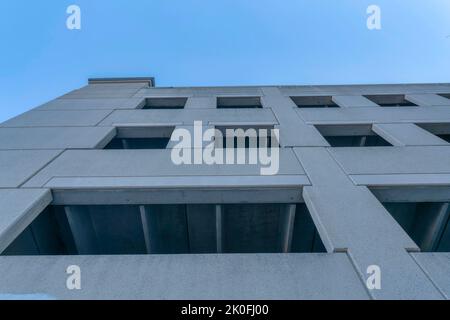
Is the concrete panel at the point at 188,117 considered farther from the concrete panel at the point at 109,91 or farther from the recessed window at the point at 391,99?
the recessed window at the point at 391,99

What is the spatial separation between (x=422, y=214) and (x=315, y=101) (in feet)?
21.4

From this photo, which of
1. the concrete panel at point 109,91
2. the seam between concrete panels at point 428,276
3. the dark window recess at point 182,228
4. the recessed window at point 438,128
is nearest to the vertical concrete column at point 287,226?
the dark window recess at point 182,228

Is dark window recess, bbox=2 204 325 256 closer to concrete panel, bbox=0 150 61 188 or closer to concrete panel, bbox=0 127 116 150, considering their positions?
concrete panel, bbox=0 150 61 188

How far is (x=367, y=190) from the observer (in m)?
4.05

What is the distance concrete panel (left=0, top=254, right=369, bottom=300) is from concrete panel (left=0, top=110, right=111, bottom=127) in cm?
505

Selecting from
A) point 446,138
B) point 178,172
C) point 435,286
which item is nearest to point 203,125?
point 178,172

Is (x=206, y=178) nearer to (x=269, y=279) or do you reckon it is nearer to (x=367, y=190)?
(x=269, y=279)

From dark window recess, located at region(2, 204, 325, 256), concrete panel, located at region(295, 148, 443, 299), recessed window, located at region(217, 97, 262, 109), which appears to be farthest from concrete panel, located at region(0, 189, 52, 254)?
recessed window, located at region(217, 97, 262, 109)

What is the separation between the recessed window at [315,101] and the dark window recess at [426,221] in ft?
19.6

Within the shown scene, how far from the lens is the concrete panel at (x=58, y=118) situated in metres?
6.93

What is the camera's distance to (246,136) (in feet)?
23.2

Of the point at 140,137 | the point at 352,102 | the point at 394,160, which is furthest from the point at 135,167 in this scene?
the point at 352,102

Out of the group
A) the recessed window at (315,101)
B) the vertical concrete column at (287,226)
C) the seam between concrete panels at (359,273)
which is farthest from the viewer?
the recessed window at (315,101)
